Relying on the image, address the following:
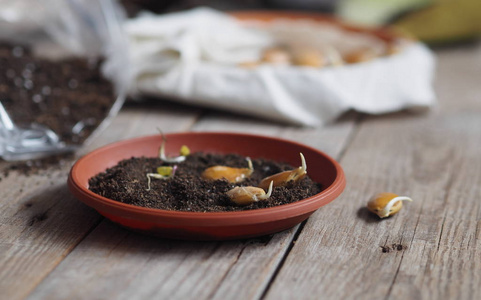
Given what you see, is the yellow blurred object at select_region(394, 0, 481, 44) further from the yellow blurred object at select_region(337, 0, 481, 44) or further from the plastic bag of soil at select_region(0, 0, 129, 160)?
the plastic bag of soil at select_region(0, 0, 129, 160)

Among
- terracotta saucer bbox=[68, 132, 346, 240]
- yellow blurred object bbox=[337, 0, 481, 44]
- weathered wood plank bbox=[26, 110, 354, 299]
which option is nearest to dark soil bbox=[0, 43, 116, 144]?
terracotta saucer bbox=[68, 132, 346, 240]

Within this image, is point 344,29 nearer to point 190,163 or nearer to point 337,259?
point 190,163

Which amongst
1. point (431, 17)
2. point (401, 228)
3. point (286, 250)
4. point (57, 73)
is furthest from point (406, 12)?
point (286, 250)

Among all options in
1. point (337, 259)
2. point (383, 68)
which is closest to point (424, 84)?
point (383, 68)

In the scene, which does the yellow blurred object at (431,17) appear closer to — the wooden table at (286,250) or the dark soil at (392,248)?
the wooden table at (286,250)

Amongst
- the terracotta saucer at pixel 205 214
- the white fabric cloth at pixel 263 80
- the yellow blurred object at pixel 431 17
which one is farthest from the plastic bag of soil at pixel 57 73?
the yellow blurred object at pixel 431 17

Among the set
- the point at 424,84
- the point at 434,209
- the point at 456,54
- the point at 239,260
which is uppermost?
the point at 239,260

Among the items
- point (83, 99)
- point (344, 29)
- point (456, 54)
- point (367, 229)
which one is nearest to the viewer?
point (367, 229)

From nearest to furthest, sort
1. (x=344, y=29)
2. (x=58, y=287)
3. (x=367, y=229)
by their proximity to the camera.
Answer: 1. (x=58, y=287)
2. (x=367, y=229)
3. (x=344, y=29)

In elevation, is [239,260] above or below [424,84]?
above
